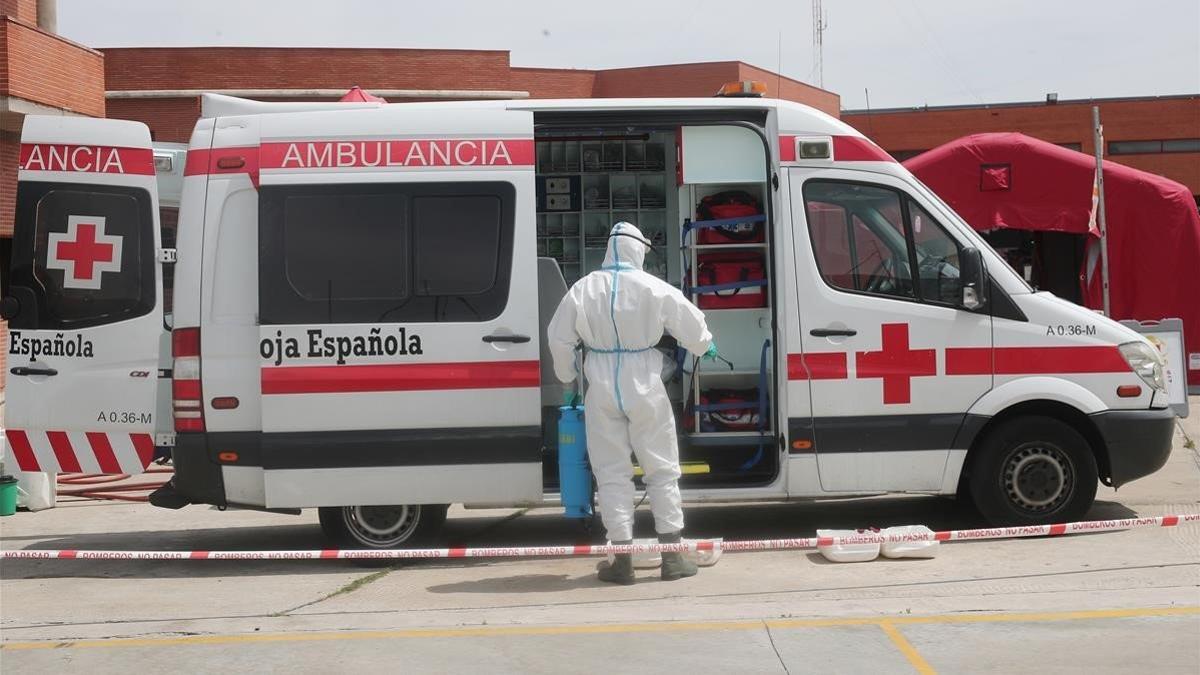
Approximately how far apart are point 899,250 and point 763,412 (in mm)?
1309

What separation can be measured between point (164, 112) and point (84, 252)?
25562mm

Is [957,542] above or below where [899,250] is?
below

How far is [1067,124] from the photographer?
43.8 m

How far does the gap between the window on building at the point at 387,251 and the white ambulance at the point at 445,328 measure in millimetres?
13

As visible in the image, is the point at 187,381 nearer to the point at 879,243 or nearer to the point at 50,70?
the point at 879,243

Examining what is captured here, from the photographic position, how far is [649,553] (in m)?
7.24

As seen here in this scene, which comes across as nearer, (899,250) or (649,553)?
(649,553)

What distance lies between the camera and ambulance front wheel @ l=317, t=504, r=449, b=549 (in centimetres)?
802

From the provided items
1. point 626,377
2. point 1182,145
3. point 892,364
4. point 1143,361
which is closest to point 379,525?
point 626,377

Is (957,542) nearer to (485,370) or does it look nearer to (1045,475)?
(1045,475)

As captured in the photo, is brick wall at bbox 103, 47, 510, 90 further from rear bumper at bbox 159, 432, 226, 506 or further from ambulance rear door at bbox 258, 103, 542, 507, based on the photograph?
rear bumper at bbox 159, 432, 226, 506

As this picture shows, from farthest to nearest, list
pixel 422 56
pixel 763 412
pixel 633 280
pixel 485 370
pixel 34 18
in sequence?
pixel 422 56 < pixel 34 18 < pixel 763 412 < pixel 485 370 < pixel 633 280

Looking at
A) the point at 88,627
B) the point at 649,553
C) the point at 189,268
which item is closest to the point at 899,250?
the point at 649,553

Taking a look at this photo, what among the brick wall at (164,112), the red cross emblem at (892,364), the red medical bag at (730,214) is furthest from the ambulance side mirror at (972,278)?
the brick wall at (164,112)
